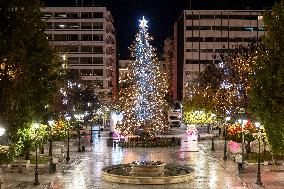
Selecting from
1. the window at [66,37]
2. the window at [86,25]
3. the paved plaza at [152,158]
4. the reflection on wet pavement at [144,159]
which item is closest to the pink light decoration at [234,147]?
the paved plaza at [152,158]

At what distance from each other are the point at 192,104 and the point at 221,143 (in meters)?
31.4

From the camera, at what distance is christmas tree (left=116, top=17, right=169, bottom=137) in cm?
7069

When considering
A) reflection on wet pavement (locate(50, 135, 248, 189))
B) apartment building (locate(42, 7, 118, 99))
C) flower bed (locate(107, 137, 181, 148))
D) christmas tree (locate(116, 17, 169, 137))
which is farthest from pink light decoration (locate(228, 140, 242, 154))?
apartment building (locate(42, 7, 118, 99))

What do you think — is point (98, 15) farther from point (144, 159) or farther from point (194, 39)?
point (144, 159)

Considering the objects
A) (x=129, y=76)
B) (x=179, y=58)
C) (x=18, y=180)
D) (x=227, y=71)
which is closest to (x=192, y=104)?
(x=227, y=71)

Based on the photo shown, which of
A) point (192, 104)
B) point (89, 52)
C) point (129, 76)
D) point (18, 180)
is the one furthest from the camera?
point (89, 52)

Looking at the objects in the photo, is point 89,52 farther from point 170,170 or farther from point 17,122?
point 17,122

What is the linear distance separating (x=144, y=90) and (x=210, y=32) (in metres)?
84.4

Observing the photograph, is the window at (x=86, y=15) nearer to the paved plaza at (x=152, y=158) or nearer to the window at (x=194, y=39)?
the window at (x=194, y=39)

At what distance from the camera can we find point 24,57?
119 ft

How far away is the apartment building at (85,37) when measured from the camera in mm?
146750

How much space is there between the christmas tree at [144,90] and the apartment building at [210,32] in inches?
3204

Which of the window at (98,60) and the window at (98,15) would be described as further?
the window at (98,15)

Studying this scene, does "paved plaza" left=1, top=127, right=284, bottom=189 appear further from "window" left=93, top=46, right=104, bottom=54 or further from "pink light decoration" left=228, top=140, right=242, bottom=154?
"window" left=93, top=46, right=104, bottom=54
